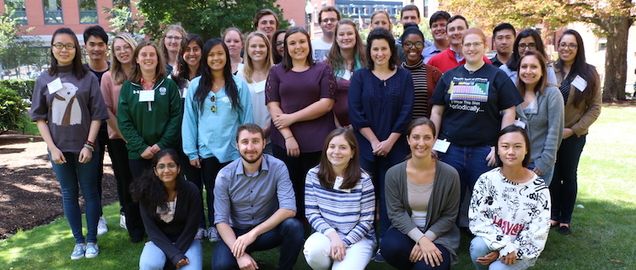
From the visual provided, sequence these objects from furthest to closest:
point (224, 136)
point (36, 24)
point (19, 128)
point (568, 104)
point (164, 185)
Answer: point (36, 24), point (19, 128), point (568, 104), point (224, 136), point (164, 185)

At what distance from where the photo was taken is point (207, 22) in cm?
1675

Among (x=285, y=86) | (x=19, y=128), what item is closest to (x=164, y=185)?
(x=285, y=86)

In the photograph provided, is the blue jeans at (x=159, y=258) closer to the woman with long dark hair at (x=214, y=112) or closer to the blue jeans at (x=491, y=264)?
the woman with long dark hair at (x=214, y=112)

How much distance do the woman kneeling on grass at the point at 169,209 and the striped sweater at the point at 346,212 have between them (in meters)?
0.93

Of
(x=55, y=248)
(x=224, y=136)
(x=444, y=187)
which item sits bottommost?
(x=55, y=248)

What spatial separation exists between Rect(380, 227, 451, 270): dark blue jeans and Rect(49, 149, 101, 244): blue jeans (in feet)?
8.52

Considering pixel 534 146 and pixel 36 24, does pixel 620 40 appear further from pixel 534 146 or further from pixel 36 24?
pixel 36 24

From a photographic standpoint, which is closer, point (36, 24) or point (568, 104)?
point (568, 104)

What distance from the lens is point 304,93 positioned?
4.05 meters

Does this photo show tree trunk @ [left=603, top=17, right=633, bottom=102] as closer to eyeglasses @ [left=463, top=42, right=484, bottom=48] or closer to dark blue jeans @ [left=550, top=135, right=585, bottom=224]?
dark blue jeans @ [left=550, top=135, right=585, bottom=224]

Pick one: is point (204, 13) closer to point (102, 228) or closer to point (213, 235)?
point (102, 228)

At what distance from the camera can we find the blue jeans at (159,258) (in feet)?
11.8

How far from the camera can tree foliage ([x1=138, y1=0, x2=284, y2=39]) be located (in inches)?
667

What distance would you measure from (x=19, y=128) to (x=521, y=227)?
13.0 metres
